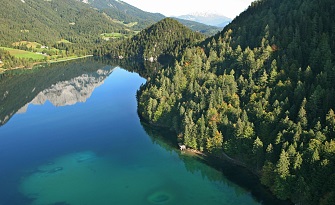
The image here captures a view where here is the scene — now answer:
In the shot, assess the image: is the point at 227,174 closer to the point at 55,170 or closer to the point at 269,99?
the point at 269,99

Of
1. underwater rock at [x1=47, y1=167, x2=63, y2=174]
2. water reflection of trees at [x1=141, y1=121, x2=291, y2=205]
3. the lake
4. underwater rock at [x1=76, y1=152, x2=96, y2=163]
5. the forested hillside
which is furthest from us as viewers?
underwater rock at [x1=76, y1=152, x2=96, y2=163]

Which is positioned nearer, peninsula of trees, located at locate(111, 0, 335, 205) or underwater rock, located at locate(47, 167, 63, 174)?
peninsula of trees, located at locate(111, 0, 335, 205)

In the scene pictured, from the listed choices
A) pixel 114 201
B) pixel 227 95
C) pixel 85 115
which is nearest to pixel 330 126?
pixel 227 95

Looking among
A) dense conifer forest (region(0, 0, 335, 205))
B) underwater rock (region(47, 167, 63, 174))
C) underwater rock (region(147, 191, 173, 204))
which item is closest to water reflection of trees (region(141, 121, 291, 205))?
dense conifer forest (region(0, 0, 335, 205))

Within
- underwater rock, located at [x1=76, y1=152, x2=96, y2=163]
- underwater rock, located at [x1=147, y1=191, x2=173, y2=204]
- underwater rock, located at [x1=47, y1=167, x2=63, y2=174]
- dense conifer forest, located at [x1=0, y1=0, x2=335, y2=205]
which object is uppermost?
dense conifer forest, located at [x1=0, y1=0, x2=335, y2=205]

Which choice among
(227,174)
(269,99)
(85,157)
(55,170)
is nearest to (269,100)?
(269,99)

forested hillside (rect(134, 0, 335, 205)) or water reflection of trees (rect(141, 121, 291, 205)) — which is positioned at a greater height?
forested hillside (rect(134, 0, 335, 205))

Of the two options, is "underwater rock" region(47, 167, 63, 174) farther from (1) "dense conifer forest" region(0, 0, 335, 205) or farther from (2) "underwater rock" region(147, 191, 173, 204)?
(1) "dense conifer forest" region(0, 0, 335, 205)

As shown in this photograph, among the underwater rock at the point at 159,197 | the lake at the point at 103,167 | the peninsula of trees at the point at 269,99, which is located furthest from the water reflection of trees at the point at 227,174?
the underwater rock at the point at 159,197
